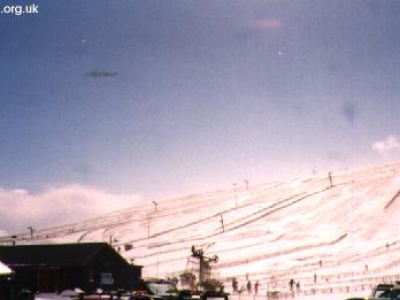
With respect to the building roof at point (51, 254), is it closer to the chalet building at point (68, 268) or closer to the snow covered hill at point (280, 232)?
the chalet building at point (68, 268)

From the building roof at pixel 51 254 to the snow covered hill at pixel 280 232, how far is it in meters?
20.7

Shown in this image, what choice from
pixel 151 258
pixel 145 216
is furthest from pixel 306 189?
pixel 151 258

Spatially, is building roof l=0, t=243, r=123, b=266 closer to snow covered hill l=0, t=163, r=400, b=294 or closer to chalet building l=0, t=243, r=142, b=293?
chalet building l=0, t=243, r=142, b=293

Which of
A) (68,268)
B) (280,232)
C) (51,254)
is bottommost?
(68,268)

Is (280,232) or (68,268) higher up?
(280,232)

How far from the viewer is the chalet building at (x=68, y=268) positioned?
49.5 meters

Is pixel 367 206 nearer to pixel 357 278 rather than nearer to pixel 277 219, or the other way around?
pixel 277 219

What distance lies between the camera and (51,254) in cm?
5234

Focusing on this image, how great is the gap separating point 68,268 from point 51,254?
3.24 m

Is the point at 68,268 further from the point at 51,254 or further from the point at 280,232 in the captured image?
the point at 280,232

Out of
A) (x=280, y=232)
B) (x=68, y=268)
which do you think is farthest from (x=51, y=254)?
(x=280, y=232)

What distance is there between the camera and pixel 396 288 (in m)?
22.0

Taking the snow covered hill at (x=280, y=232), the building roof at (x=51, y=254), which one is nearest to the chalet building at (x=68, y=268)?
the building roof at (x=51, y=254)

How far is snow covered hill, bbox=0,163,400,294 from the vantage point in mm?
84375
